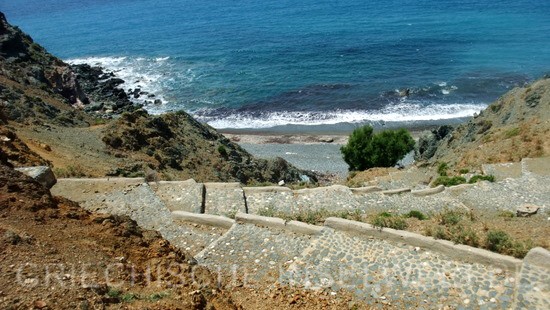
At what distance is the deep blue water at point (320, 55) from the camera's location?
63156mm

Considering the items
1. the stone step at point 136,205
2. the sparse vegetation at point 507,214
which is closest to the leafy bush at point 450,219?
the sparse vegetation at point 507,214

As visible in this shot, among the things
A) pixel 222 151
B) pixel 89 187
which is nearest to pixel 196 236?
pixel 89 187

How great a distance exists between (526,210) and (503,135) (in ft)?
44.0

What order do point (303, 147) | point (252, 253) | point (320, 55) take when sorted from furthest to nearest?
point (320, 55) → point (303, 147) → point (252, 253)

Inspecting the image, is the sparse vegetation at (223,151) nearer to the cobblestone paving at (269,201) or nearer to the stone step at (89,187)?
the cobblestone paving at (269,201)

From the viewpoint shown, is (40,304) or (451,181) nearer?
(40,304)

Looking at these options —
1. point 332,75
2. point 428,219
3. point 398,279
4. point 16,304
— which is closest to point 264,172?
point 428,219

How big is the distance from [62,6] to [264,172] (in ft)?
486

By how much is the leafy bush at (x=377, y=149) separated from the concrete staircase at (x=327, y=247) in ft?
61.1

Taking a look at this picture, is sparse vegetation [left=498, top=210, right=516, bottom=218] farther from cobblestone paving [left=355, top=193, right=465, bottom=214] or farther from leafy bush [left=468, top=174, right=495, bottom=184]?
leafy bush [left=468, top=174, right=495, bottom=184]

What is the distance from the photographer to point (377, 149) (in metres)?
40.1

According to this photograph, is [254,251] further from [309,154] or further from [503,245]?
[309,154]

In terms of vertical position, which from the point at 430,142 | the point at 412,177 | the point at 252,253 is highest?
the point at 252,253

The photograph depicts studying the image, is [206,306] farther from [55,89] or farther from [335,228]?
[55,89]
